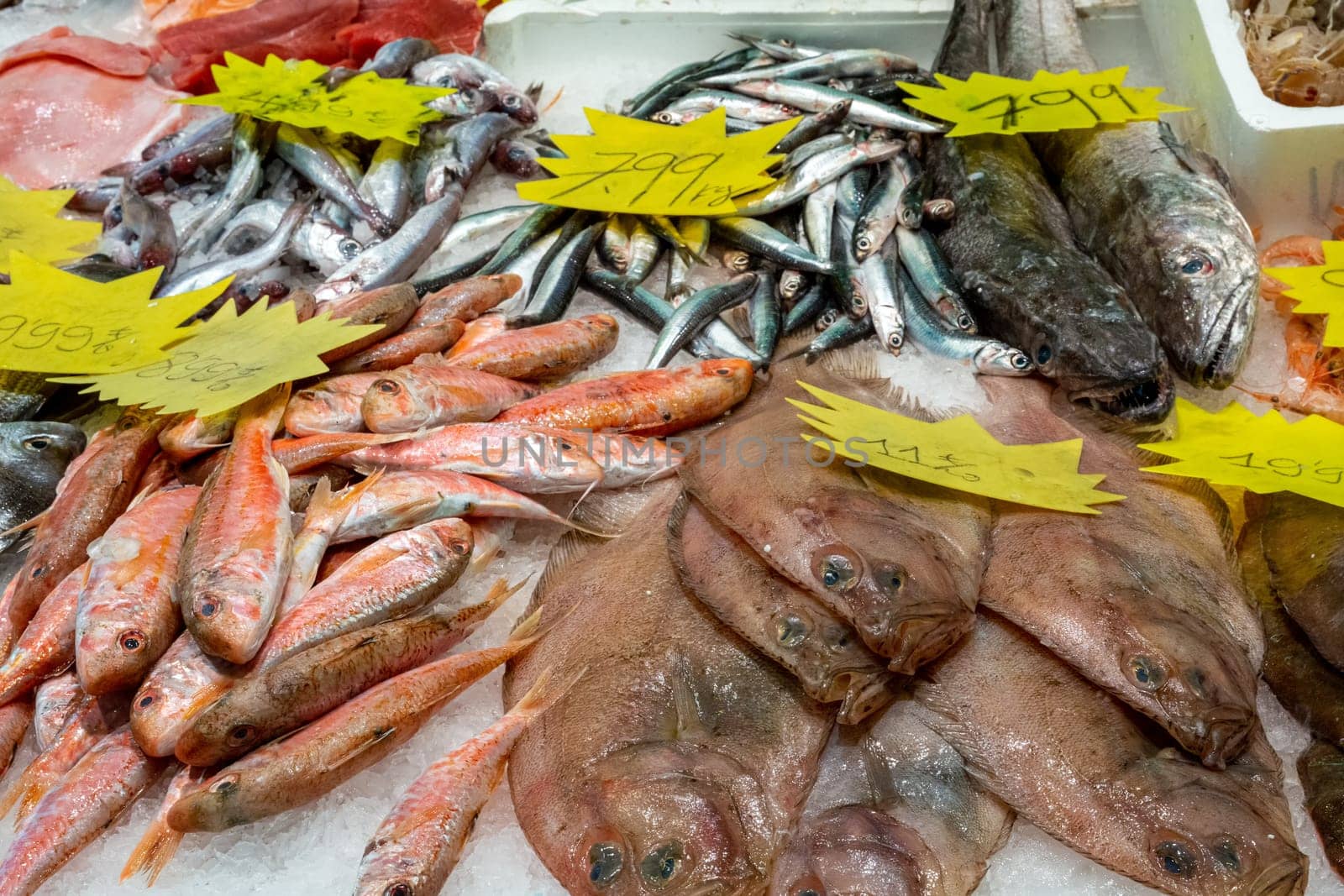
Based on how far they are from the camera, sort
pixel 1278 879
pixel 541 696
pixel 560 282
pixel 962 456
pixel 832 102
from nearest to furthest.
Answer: pixel 1278 879
pixel 541 696
pixel 962 456
pixel 560 282
pixel 832 102

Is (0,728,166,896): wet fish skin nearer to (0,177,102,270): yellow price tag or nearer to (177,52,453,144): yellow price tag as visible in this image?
(0,177,102,270): yellow price tag

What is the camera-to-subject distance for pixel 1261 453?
2.03 m

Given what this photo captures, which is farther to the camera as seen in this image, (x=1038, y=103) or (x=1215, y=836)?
(x=1038, y=103)

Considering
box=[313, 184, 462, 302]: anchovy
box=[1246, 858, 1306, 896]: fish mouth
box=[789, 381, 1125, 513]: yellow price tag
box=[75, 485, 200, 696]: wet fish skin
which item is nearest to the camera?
box=[1246, 858, 1306, 896]: fish mouth

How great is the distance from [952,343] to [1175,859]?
140cm

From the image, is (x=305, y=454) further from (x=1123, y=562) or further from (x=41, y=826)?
(x=1123, y=562)

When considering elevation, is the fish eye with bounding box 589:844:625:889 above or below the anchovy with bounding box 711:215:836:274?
below

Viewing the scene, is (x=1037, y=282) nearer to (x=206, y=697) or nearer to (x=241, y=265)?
(x=206, y=697)

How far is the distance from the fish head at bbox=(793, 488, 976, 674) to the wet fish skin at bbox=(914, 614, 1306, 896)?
0.37 feet

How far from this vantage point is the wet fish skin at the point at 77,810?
5.40 ft

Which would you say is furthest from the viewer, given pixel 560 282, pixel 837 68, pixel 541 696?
pixel 837 68

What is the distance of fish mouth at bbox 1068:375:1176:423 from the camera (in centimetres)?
221

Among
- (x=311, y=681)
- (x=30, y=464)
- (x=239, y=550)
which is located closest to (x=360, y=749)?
(x=311, y=681)

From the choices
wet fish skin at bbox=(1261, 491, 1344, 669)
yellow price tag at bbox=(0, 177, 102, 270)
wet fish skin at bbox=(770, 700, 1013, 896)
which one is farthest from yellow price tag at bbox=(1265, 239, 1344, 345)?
yellow price tag at bbox=(0, 177, 102, 270)
